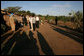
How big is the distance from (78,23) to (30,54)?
7.87 m

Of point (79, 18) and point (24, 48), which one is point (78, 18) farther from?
point (24, 48)

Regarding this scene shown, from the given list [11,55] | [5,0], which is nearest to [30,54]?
[11,55]

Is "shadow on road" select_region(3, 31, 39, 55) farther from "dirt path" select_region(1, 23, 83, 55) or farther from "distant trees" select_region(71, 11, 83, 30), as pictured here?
"distant trees" select_region(71, 11, 83, 30)

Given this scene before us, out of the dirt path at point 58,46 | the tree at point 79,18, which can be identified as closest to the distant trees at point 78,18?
the tree at point 79,18

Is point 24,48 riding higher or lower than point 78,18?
lower

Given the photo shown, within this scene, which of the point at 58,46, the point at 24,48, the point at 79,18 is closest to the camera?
the point at 24,48

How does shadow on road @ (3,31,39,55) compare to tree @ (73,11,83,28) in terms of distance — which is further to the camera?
tree @ (73,11,83,28)

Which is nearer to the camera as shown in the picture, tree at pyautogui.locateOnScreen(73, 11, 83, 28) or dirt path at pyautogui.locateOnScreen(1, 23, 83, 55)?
dirt path at pyautogui.locateOnScreen(1, 23, 83, 55)

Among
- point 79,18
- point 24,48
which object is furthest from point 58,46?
point 79,18

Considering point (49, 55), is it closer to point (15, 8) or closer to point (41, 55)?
point (41, 55)

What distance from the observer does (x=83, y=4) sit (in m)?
9.12

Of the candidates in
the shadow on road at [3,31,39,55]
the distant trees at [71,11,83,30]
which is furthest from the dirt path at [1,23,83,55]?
the distant trees at [71,11,83,30]

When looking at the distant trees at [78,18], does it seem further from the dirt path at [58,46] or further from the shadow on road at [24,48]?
the shadow on road at [24,48]

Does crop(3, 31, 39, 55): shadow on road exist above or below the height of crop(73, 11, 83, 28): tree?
below
